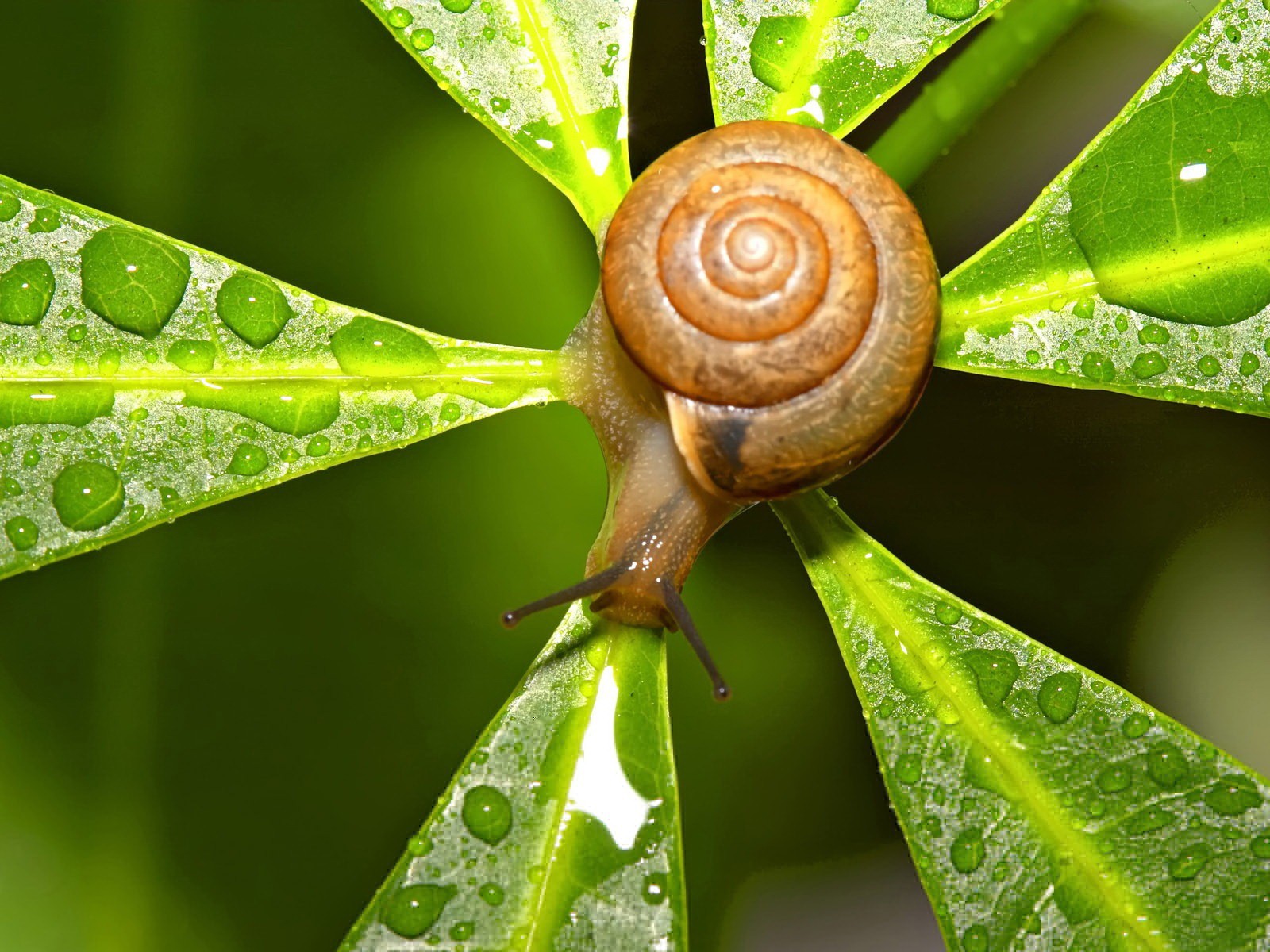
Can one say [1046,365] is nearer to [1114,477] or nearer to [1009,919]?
[1009,919]

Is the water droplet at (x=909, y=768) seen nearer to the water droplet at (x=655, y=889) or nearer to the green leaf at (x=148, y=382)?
the water droplet at (x=655, y=889)

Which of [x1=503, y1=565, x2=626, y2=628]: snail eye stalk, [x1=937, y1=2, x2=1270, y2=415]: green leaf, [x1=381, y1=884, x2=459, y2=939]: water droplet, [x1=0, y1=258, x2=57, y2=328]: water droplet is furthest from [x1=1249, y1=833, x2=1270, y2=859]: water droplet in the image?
[x1=0, y1=258, x2=57, y2=328]: water droplet

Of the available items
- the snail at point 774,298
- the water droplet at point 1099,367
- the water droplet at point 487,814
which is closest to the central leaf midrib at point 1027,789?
the snail at point 774,298

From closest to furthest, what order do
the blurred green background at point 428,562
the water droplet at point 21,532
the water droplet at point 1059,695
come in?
the water droplet at point 21,532, the water droplet at point 1059,695, the blurred green background at point 428,562

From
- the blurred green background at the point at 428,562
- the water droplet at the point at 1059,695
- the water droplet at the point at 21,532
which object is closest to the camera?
the water droplet at the point at 21,532

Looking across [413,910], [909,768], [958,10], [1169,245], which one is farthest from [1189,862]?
[958,10]

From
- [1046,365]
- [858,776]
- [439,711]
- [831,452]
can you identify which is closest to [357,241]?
[439,711]
